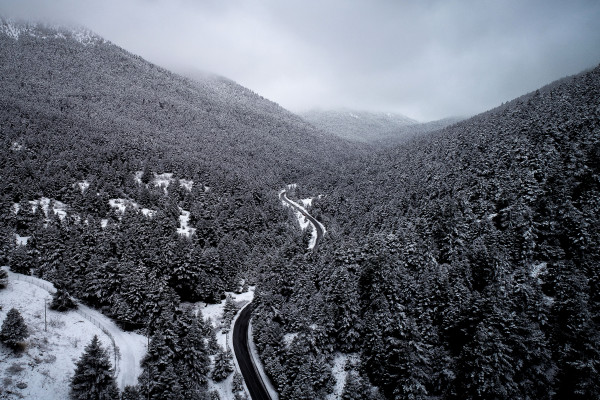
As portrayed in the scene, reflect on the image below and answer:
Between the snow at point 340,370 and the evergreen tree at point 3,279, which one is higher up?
the snow at point 340,370

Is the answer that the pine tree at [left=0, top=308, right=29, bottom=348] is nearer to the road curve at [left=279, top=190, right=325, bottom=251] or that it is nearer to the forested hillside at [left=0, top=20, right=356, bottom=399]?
the forested hillside at [left=0, top=20, right=356, bottom=399]

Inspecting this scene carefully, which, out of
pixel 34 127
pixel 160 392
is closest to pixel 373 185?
pixel 160 392

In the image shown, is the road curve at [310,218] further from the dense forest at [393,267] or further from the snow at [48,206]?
the snow at [48,206]

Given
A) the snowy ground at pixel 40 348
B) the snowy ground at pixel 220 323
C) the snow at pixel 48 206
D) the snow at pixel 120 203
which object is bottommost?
the snowy ground at pixel 220 323

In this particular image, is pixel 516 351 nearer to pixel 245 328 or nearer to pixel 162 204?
pixel 245 328

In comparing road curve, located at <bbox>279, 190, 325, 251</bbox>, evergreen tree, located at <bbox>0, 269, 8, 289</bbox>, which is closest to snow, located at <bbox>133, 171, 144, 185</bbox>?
road curve, located at <bbox>279, 190, 325, 251</bbox>

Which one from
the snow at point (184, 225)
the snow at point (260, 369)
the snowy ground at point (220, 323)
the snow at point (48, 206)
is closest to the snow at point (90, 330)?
the snowy ground at point (220, 323)
